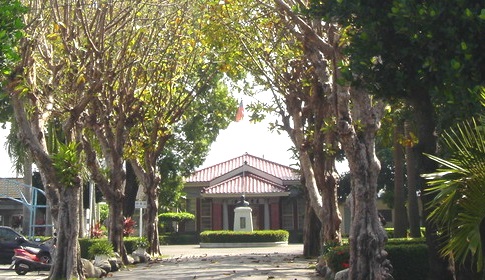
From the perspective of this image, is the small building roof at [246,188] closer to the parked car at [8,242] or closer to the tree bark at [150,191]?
the tree bark at [150,191]

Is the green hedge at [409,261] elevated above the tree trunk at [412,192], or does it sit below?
below

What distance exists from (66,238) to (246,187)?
34910 mm

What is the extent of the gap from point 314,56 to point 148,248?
674 inches

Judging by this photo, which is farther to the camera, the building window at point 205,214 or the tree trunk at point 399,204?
the building window at point 205,214

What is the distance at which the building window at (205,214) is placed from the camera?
56.3m

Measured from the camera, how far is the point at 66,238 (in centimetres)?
1906

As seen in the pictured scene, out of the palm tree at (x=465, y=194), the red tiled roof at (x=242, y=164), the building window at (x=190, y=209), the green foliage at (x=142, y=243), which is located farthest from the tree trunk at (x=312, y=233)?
the building window at (x=190, y=209)

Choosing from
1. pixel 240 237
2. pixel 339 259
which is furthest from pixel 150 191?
pixel 339 259

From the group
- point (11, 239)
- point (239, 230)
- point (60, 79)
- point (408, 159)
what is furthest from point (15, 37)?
point (239, 230)

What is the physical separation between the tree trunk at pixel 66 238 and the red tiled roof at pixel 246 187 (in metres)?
33.8

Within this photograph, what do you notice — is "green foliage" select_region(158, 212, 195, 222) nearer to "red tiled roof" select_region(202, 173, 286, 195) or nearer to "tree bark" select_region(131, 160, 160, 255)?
"red tiled roof" select_region(202, 173, 286, 195)

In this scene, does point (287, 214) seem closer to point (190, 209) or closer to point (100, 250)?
point (190, 209)

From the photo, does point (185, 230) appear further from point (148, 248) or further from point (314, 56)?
point (314, 56)

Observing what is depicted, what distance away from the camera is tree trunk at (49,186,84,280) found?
19000mm
